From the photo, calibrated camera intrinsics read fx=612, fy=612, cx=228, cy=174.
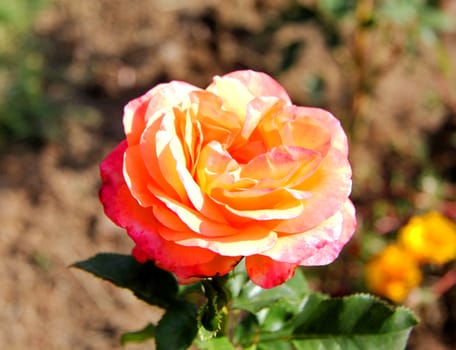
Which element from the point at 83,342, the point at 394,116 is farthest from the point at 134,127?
the point at 394,116

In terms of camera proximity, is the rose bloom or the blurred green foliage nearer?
the rose bloom

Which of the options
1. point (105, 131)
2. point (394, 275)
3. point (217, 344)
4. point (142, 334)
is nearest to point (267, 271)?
point (217, 344)

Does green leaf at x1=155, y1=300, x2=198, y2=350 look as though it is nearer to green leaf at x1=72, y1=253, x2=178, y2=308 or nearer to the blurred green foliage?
green leaf at x1=72, y1=253, x2=178, y2=308

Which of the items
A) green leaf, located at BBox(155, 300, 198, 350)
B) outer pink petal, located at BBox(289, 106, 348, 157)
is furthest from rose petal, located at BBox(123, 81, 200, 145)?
green leaf, located at BBox(155, 300, 198, 350)

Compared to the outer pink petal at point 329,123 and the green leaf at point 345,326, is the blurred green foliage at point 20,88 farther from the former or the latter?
the outer pink petal at point 329,123

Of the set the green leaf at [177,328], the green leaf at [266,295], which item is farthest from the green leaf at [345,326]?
the green leaf at [177,328]

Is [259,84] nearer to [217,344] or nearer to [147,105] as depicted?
[147,105]
